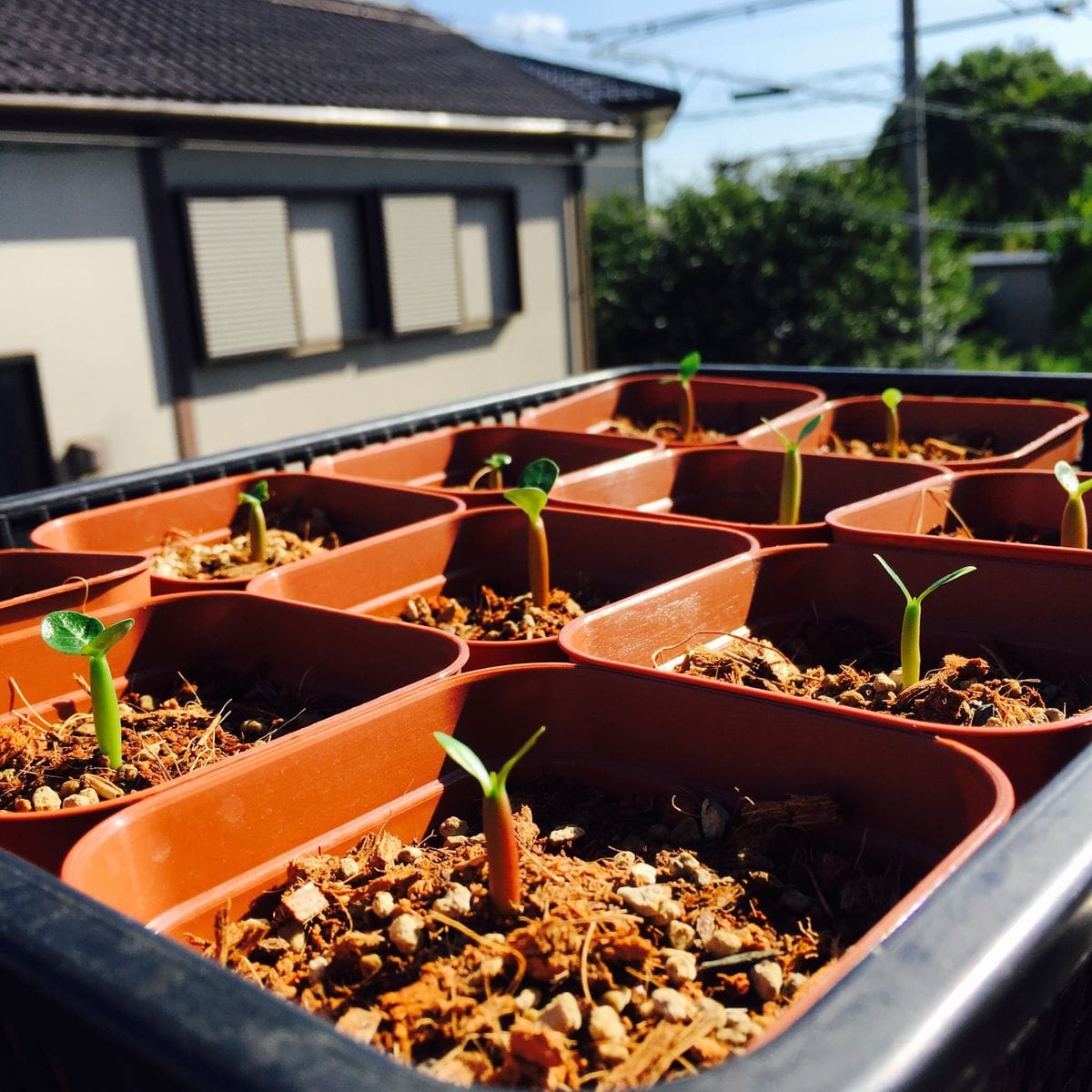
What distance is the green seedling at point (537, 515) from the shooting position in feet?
5.63

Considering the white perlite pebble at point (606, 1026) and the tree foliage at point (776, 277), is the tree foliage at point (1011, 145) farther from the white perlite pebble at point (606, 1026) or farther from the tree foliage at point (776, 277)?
the white perlite pebble at point (606, 1026)

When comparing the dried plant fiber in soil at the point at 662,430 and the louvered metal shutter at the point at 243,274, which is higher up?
the louvered metal shutter at the point at 243,274

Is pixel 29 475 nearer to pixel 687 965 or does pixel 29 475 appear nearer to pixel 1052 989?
pixel 687 965

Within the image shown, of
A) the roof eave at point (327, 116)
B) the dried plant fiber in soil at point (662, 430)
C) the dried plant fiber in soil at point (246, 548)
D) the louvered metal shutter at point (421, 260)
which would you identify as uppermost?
the roof eave at point (327, 116)

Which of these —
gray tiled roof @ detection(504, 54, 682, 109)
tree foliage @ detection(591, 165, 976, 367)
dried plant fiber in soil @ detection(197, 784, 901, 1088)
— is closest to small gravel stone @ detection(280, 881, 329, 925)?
dried plant fiber in soil @ detection(197, 784, 901, 1088)

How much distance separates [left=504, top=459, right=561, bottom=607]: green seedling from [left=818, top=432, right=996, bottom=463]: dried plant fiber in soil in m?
0.94

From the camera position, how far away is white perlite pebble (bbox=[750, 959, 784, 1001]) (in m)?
0.90

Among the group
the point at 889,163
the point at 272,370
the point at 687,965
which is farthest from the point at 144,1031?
the point at 889,163

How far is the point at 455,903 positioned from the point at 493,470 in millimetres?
1661

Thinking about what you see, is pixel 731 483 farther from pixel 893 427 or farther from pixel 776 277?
pixel 776 277

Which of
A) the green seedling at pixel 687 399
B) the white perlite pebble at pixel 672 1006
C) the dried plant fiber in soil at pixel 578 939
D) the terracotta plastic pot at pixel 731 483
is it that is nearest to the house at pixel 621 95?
the green seedling at pixel 687 399

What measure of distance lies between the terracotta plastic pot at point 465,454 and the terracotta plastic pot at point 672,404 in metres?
0.20

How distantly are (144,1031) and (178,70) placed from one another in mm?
6449

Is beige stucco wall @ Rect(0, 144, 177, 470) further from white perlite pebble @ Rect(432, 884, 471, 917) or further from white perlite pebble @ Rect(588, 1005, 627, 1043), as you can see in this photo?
white perlite pebble @ Rect(588, 1005, 627, 1043)
